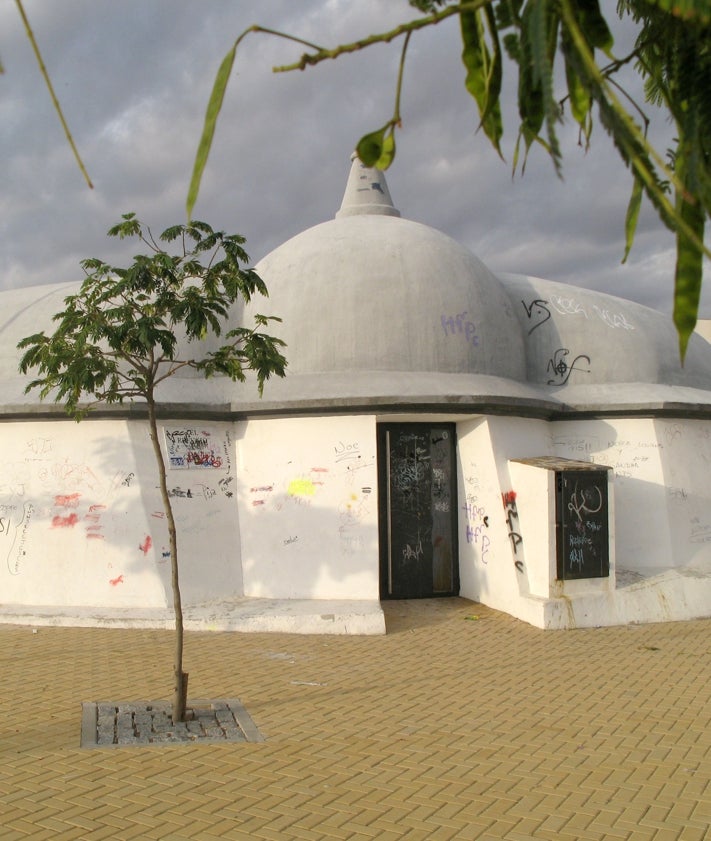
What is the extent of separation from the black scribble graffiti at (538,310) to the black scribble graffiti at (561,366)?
57 cm

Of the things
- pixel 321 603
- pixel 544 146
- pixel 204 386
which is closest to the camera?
pixel 544 146

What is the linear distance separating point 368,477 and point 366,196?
637 centimetres

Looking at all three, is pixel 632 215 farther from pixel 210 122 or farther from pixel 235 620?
pixel 235 620

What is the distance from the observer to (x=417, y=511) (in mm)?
12812

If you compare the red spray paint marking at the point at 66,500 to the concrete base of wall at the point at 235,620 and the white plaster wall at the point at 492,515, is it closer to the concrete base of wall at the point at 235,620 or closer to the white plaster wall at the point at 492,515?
the concrete base of wall at the point at 235,620

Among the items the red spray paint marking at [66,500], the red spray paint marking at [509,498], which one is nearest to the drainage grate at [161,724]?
the red spray paint marking at [66,500]

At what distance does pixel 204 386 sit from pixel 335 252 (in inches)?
114

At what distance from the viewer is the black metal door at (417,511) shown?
12.7 m

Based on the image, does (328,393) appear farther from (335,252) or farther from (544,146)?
(544,146)

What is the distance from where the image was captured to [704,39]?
2.08m

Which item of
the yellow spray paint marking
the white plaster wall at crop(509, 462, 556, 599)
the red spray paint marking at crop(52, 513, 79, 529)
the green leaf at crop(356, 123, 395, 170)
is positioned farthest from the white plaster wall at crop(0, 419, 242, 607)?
the green leaf at crop(356, 123, 395, 170)

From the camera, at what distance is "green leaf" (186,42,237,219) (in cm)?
185

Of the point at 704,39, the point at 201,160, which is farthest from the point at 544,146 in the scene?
the point at 201,160

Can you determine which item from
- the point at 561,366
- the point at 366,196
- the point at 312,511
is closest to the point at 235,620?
the point at 312,511
